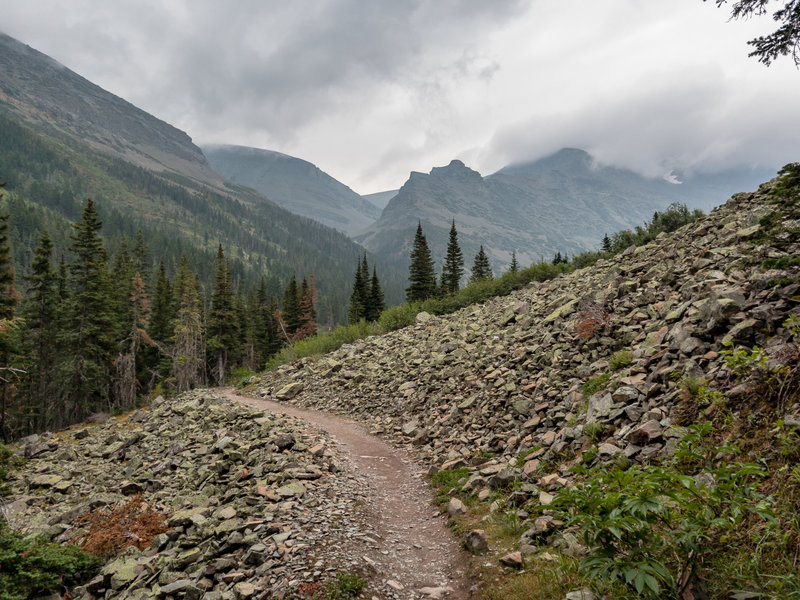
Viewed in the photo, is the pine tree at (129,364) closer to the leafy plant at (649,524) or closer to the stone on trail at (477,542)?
the stone on trail at (477,542)

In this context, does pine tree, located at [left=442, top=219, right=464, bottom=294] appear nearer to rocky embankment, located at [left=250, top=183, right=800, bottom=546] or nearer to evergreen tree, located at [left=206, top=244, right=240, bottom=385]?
evergreen tree, located at [left=206, top=244, right=240, bottom=385]

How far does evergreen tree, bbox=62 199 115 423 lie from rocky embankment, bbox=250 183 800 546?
26.4 meters

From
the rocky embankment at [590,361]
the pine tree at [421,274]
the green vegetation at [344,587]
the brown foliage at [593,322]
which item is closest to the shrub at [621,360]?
the rocky embankment at [590,361]

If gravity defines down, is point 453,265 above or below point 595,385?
above

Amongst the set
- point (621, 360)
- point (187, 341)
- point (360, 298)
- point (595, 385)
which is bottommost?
point (595, 385)

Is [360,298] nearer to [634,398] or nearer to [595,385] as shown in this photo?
[595,385]

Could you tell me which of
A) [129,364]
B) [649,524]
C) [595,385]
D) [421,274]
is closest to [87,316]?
[129,364]

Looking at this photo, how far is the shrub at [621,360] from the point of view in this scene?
9.39 meters

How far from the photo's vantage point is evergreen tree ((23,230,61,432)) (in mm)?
33156

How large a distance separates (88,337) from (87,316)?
2.24 meters

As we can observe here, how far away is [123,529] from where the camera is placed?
9.35 meters

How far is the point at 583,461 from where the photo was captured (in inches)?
279

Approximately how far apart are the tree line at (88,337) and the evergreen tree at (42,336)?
0.08 m

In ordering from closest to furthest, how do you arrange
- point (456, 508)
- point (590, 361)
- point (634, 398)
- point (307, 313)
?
point (634, 398) < point (456, 508) < point (590, 361) < point (307, 313)
